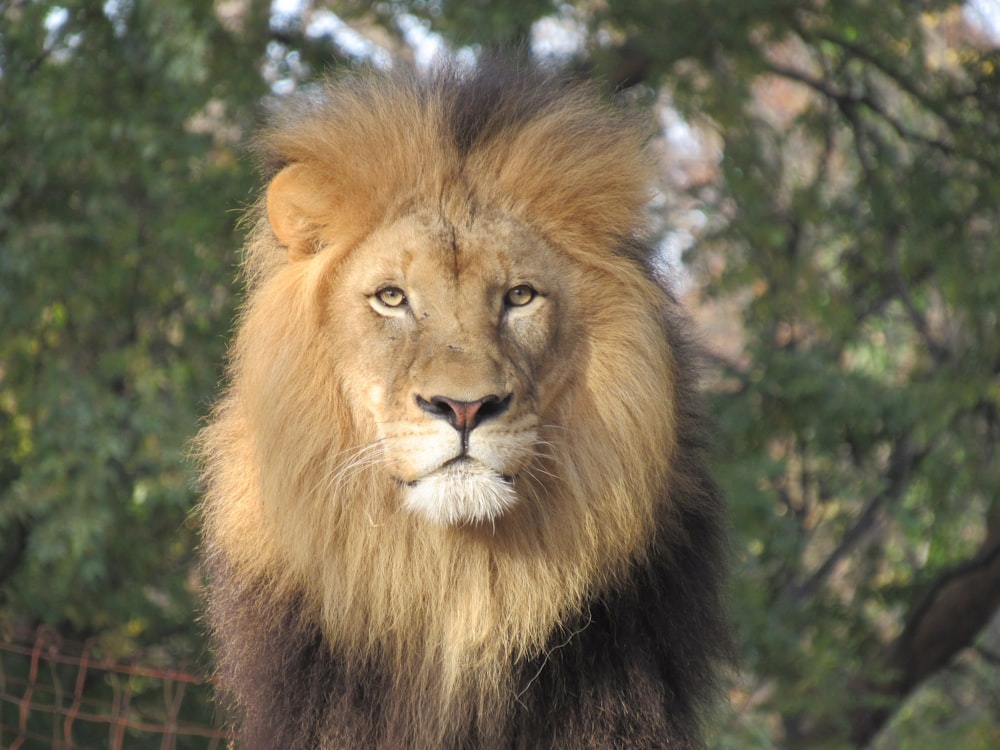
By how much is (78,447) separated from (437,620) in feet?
9.45

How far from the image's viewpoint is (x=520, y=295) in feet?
7.54

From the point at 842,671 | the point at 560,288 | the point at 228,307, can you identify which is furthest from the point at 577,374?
the point at 842,671

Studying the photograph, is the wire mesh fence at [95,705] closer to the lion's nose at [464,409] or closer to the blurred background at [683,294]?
the blurred background at [683,294]

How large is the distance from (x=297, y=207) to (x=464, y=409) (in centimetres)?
64

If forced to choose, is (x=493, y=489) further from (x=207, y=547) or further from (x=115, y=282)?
(x=115, y=282)

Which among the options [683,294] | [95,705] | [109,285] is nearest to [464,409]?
[683,294]

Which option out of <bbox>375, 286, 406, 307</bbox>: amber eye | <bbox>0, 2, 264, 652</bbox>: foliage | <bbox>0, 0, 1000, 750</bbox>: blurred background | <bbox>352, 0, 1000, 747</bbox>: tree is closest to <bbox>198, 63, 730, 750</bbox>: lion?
<bbox>375, 286, 406, 307</bbox>: amber eye

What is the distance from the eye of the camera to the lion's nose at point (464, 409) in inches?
80.5

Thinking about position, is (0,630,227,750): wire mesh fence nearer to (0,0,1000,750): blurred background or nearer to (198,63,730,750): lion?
(0,0,1000,750): blurred background

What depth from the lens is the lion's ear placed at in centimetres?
240

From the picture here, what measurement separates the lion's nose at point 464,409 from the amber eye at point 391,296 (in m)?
0.25

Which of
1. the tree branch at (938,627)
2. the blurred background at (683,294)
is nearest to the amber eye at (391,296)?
the blurred background at (683,294)

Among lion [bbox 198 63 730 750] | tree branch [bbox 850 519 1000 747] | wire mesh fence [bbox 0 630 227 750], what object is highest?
lion [bbox 198 63 730 750]

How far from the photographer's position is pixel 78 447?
190 inches
